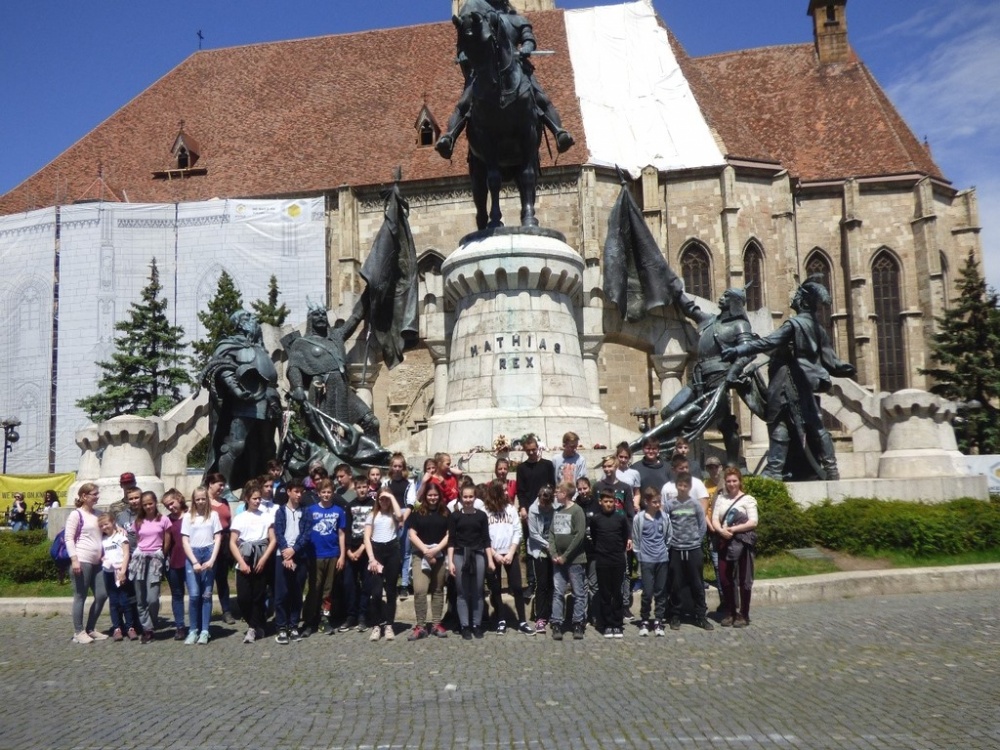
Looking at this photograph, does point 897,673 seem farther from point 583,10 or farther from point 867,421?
point 583,10

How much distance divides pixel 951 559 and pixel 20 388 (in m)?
31.5

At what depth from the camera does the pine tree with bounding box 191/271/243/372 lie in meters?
28.5

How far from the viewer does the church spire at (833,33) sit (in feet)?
137

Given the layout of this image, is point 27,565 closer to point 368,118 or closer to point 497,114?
point 497,114

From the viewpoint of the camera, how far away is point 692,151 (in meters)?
34.5

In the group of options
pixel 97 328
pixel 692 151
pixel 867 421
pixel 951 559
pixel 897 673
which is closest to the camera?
Answer: pixel 897 673

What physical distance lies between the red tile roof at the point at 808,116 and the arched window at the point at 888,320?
4.00 meters

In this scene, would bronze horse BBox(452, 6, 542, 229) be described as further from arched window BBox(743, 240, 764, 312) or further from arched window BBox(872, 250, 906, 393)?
arched window BBox(872, 250, 906, 393)

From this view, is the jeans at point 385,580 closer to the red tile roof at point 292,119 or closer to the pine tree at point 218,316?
the pine tree at point 218,316

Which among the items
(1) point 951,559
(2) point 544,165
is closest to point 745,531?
(1) point 951,559

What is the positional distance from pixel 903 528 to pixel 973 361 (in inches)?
838

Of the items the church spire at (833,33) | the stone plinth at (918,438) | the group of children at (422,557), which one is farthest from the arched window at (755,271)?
the group of children at (422,557)

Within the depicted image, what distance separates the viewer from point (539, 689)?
555 cm

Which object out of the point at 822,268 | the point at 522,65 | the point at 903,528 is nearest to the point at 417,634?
the point at 903,528
